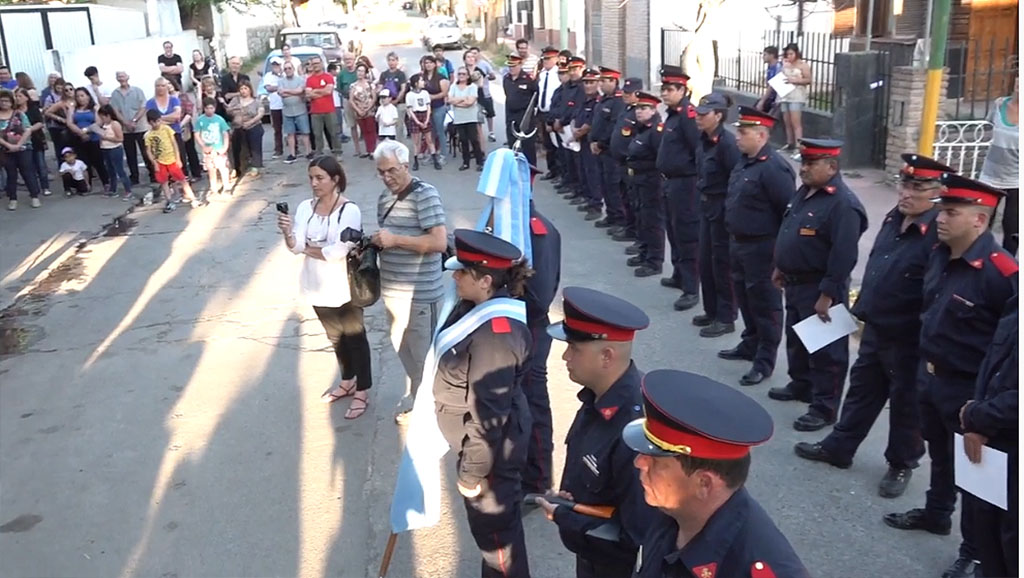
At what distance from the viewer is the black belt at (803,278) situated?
5324 mm

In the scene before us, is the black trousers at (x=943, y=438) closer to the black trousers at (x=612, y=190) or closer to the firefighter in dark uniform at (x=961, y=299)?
the firefighter in dark uniform at (x=961, y=299)

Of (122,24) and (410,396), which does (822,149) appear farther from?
(122,24)

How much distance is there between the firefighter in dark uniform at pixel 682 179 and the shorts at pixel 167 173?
25.1 feet

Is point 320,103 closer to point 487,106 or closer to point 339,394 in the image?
point 487,106

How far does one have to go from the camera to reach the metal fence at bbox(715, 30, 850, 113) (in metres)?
13.1

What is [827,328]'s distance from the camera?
5184mm

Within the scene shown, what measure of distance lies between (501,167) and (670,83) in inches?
138

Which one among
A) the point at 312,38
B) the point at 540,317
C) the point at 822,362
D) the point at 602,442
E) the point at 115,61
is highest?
the point at 312,38

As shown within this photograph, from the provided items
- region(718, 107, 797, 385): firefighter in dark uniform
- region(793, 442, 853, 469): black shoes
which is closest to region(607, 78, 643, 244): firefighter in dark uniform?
region(718, 107, 797, 385): firefighter in dark uniform

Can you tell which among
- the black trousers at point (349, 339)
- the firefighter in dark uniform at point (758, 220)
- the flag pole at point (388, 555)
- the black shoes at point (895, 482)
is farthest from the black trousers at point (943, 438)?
the black trousers at point (349, 339)

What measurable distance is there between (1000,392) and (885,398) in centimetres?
155

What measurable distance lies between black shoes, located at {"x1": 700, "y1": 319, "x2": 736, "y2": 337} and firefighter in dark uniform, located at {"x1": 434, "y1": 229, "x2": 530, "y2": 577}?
141 inches

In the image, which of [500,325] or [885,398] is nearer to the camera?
[500,325]

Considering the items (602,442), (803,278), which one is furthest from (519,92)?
(602,442)
